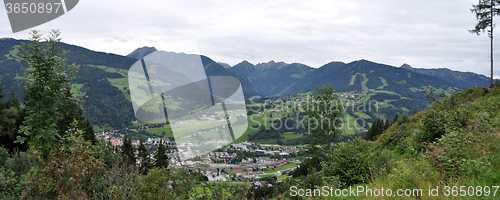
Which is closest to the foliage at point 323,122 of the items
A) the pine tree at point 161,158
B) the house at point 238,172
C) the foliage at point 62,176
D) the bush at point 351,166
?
the bush at point 351,166

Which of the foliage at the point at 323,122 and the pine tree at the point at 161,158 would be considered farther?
the pine tree at the point at 161,158

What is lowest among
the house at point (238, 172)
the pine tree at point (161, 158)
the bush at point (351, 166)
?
the pine tree at point (161, 158)

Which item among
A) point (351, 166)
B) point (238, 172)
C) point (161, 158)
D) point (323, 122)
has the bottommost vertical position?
point (161, 158)

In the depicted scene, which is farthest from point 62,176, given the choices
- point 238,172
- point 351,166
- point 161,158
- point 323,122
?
point 161,158

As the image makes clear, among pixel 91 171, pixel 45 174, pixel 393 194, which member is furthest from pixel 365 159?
pixel 45 174

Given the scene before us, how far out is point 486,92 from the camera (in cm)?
1548

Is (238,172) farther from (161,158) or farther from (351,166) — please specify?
(161,158)

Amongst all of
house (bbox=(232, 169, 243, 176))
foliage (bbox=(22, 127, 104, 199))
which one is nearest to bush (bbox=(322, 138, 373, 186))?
house (bbox=(232, 169, 243, 176))

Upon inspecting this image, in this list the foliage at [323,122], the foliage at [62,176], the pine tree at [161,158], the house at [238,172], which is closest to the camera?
the foliage at [62,176]

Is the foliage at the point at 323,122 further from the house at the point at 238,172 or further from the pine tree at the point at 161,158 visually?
the pine tree at the point at 161,158

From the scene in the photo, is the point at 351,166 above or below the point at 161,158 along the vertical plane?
above

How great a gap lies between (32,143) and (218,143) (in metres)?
8.21

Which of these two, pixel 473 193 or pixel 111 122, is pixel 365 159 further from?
pixel 111 122

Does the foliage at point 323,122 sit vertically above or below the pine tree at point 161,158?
above
